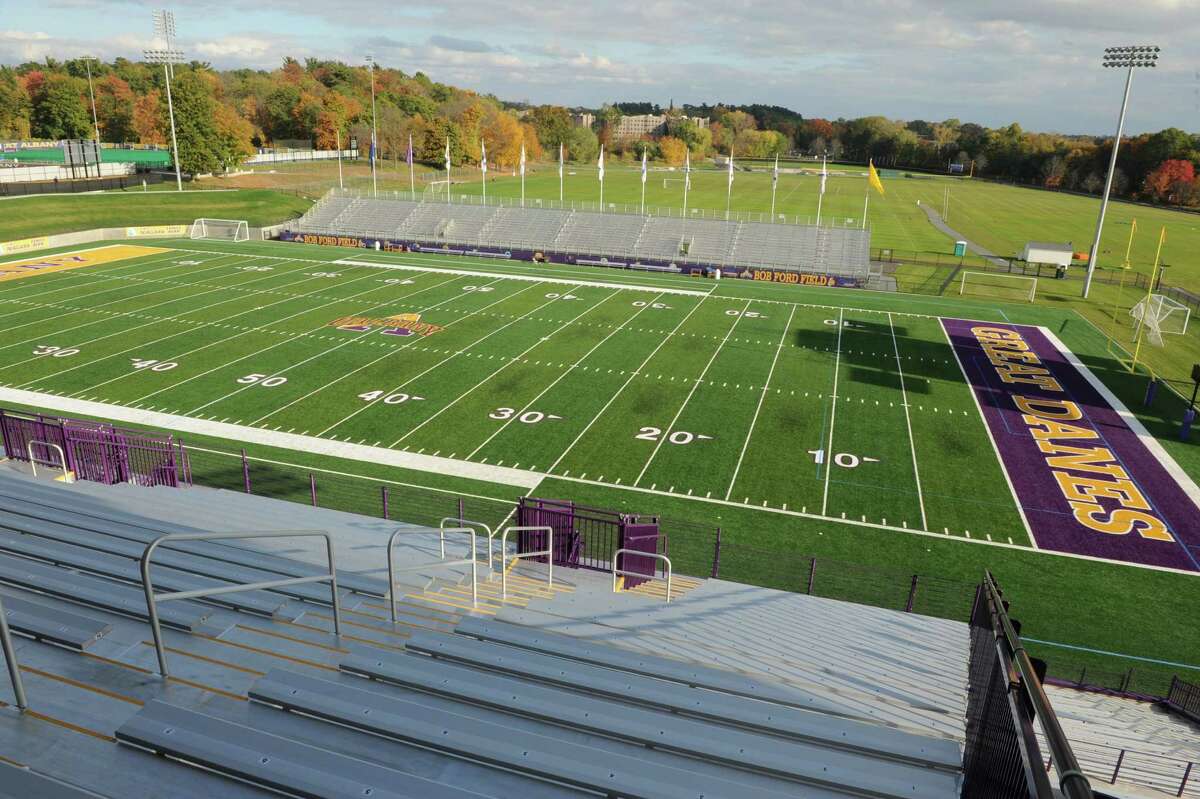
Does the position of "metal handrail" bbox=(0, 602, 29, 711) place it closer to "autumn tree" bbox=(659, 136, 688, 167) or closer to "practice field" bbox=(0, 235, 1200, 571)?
"practice field" bbox=(0, 235, 1200, 571)

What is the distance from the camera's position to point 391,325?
32.6 metres

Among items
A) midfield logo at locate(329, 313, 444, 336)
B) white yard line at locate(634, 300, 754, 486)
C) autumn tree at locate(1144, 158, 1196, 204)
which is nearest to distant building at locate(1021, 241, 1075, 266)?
white yard line at locate(634, 300, 754, 486)

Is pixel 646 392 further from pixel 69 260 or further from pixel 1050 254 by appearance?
pixel 69 260

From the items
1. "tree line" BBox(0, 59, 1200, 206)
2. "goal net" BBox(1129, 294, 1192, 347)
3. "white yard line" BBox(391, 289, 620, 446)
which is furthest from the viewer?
"tree line" BBox(0, 59, 1200, 206)

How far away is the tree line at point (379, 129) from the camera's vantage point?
86.1 meters

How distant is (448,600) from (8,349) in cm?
2704

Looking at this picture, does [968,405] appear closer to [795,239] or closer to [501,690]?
[501,690]

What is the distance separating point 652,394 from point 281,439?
1131 cm

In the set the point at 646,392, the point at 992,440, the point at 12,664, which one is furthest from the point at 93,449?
the point at 992,440

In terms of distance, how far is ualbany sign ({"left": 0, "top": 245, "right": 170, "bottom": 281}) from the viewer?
41019 millimetres

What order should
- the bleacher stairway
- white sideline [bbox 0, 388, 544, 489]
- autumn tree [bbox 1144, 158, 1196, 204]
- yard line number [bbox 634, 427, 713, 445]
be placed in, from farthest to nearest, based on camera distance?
autumn tree [bbox 1144, 158, 1196, 204] < yard line number [bbox 634, 427, 713, 445] < white sideline [bbox 0, 388, 544, 489] < the bleacher stairway

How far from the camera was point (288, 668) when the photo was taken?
6.23m

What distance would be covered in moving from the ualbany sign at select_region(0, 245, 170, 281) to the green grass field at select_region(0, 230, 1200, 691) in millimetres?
1949

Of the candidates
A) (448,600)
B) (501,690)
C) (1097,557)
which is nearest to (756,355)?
(1097,557)
